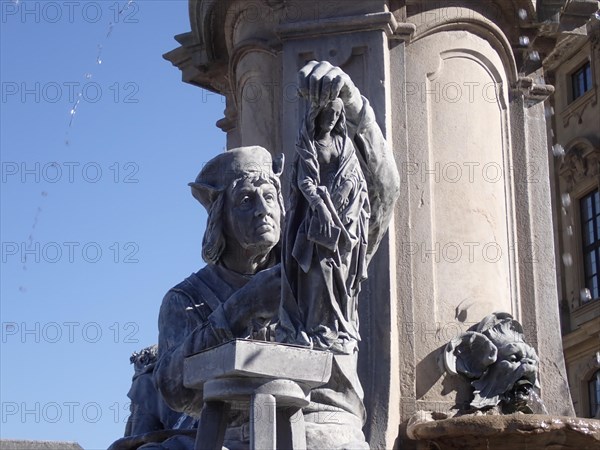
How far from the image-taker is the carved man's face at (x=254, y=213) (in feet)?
22.4

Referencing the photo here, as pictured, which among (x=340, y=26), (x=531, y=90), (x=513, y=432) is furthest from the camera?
(x=531, y=90)

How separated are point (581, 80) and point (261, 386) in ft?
86.9

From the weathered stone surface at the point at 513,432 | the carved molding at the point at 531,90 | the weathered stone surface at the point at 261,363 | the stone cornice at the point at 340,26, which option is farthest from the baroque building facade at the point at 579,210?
the weathered stone surface at the point at 261,363

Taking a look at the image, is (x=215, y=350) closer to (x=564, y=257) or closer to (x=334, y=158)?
(x=334, y=158)

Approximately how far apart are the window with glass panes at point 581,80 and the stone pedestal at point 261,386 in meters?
25.8

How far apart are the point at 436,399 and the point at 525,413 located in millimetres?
502

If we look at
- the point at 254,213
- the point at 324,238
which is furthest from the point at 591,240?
the point at 324,238

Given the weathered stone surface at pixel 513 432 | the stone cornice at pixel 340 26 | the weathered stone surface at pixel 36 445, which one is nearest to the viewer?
the weathered stone surface at pixel 513 432

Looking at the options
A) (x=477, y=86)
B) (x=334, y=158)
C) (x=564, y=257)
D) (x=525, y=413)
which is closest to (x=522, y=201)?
(x=477, y=86)

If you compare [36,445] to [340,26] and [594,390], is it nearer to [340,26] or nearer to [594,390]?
[340,26]

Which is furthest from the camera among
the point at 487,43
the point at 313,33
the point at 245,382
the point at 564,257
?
the point at 564,257

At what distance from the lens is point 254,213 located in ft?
22.4

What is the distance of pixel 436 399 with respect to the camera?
823 cm

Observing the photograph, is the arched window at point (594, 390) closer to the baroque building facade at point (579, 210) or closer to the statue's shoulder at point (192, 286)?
the baroque building facade at point (579, 210)
